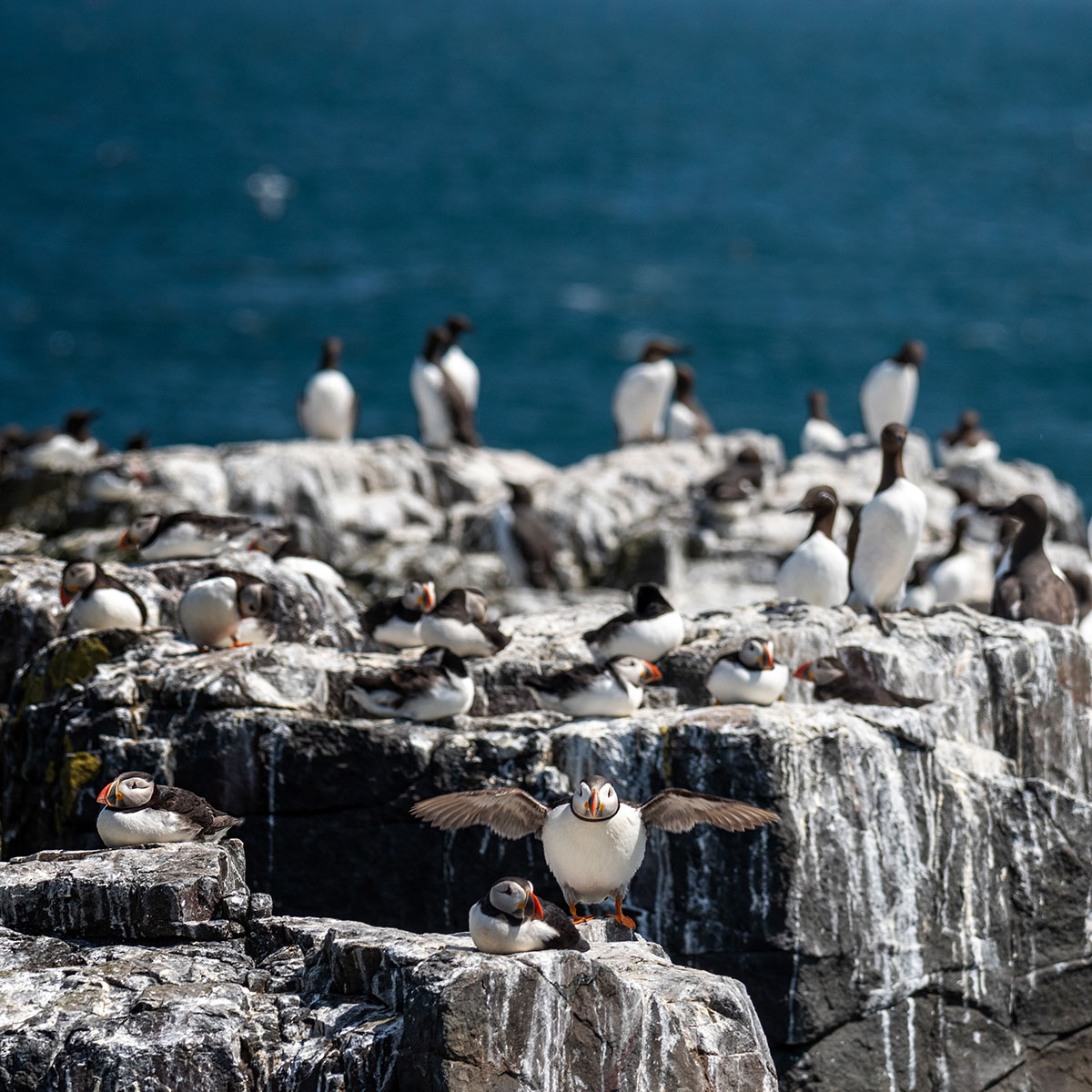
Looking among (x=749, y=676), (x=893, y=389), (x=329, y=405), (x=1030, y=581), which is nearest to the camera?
(x=749, y=676)

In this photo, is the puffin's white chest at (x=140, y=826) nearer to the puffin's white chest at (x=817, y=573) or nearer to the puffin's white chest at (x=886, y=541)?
the puffin's white chest at (x=817, y=573)

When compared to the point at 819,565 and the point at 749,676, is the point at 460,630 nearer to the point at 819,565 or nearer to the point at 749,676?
the point at 749,676

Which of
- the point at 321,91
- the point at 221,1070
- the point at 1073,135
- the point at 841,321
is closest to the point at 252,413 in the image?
the point at 841,321

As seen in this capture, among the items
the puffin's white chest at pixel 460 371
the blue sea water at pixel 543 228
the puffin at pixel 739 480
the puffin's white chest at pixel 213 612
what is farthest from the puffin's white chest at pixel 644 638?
the blue sea water at pixel 543 228

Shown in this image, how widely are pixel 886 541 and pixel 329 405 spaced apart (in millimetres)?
9907

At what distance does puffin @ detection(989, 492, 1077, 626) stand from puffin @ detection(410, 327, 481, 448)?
8.87m

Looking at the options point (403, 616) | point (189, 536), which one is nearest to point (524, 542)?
point (189, 536)

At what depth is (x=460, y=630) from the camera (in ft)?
34.0

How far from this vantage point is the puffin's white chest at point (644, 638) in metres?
10.1

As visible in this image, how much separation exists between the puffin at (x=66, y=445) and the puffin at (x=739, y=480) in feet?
20.7

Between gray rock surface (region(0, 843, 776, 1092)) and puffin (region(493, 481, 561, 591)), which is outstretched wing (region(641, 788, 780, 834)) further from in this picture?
puffin (region(493, 481, 561, 591))

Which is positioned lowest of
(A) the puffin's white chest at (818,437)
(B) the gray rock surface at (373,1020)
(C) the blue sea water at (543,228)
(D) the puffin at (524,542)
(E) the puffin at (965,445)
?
(B) the gray rock surface at (373,1020)

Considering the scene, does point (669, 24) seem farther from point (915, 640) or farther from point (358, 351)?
point (915, 640)

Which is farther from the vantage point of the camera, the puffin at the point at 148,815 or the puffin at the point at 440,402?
the puffin at the point at 440,402
